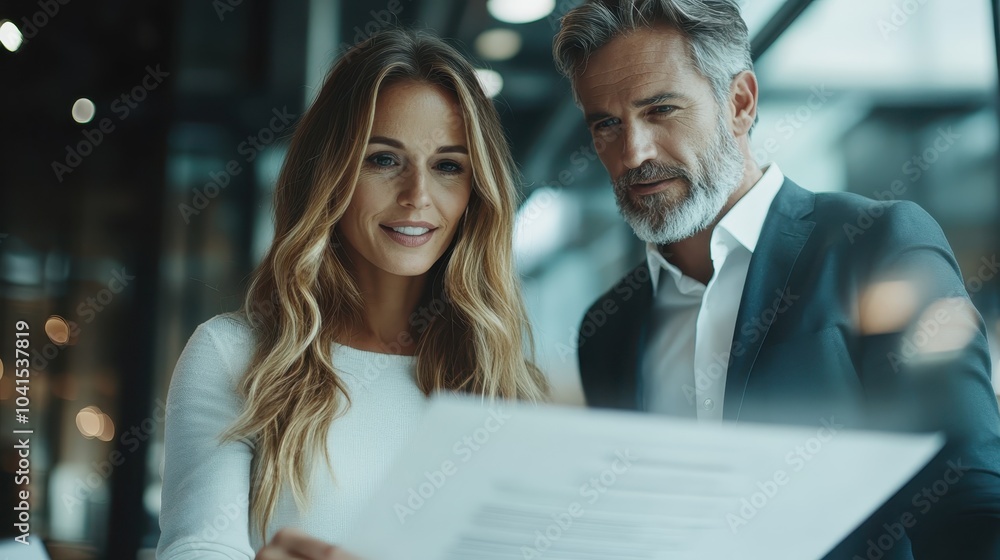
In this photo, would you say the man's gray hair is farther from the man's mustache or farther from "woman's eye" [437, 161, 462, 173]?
"woman's eye" [437, 161, 462, 173]

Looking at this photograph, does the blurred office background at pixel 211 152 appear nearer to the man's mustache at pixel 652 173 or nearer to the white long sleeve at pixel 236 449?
the man's mustache at pixel 652 173

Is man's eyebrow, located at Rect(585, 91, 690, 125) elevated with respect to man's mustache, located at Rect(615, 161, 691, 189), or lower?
elevated

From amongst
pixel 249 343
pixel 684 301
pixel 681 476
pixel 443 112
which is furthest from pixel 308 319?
pixel 681 476

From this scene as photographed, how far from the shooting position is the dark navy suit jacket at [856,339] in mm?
1332

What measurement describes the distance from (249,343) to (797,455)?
98 centimetres

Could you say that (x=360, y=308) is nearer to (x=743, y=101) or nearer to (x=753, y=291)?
(x=753, y=291)

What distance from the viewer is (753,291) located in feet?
4.75

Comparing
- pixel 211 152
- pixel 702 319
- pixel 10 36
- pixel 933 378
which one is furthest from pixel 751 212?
pixel 10 36

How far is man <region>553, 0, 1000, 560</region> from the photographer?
4.31 ft

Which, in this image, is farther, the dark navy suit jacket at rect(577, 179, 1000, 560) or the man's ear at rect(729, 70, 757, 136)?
the man's ear at rect(729, 70, 757, 136)

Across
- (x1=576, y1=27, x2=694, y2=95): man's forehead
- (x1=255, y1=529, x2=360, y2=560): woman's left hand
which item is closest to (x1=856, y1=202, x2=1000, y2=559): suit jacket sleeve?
(x1=576, y1=27, x2=694, y2=95): man's forehead

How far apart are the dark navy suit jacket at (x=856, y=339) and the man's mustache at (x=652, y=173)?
20 cm

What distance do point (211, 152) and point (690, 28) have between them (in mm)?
1774

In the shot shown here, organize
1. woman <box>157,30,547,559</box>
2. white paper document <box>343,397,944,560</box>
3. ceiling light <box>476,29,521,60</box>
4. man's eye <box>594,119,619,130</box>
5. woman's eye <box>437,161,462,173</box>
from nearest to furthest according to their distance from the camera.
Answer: white paper document <box>343,397,944,560</box>, woman <box>157,30,547,559</box>, woman's eye <box>437,161,462,173</box>, man's eye <box>594,119,619,130</box>, ceiling light <box>476,29,521,60</box>
